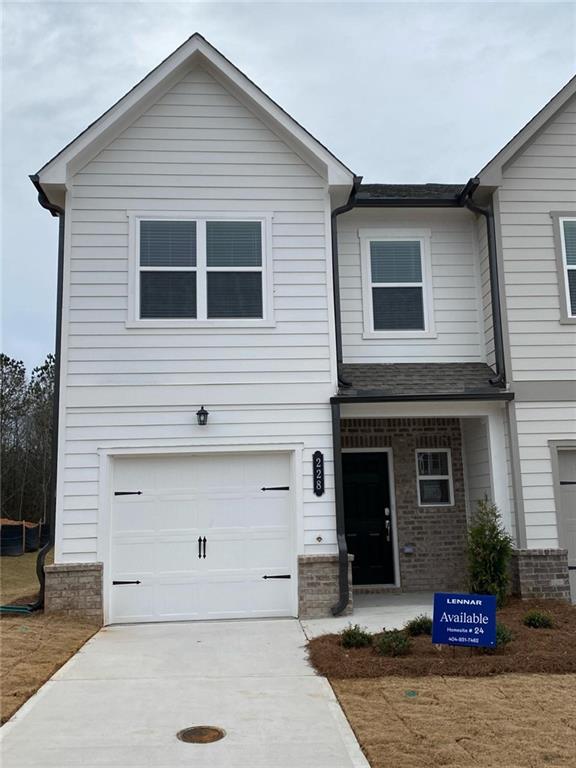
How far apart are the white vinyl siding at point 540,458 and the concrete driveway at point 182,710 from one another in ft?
13.1

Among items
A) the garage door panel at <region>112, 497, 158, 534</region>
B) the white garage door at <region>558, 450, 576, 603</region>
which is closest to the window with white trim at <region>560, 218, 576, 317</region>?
the white garage door at <region>558, 450, 576, 603</region>

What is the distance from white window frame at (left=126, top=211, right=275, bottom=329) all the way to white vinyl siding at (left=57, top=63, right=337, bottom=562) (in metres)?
0.06

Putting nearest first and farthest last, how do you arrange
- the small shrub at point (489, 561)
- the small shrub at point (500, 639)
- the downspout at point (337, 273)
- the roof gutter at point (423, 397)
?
the small shrub at point (500, 639)
the small shrub at point (489, 561)
the roof gutter at point (423, 397)
the downspout at point (337, 273)

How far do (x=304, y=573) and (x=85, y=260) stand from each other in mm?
5409

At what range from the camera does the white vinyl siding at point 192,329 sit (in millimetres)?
9711

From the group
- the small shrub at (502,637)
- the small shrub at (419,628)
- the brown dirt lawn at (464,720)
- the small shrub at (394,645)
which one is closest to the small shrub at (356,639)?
the small shrub at (394,645)

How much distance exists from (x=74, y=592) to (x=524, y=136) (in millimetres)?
9367

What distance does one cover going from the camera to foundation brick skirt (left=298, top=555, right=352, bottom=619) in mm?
9438

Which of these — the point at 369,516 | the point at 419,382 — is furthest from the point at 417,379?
the point at 369,516

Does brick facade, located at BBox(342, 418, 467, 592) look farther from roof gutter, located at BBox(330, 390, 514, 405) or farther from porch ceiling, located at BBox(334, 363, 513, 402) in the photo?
roof gutter, located at BBox(330, 390, 514, 405)

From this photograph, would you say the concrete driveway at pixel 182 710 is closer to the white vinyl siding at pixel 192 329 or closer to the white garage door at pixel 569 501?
the white vinyl siding at pixel 192 329

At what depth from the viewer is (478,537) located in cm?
965

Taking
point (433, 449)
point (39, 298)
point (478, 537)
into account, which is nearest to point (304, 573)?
point (478, 537)

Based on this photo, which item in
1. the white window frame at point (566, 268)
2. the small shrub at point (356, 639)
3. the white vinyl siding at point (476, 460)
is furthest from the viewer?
the white window frame at point (566, 268)
